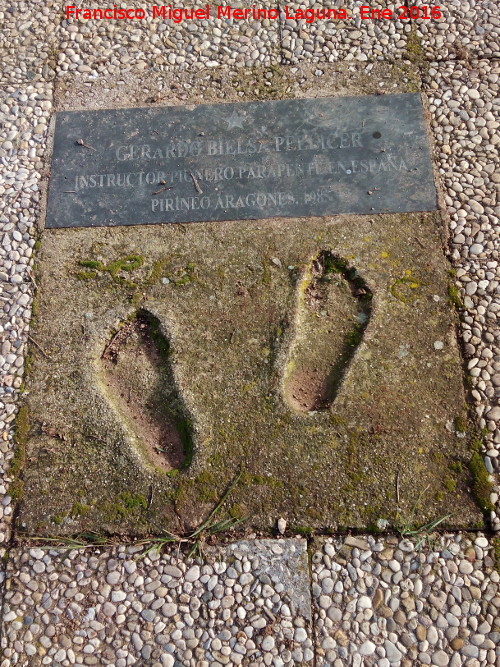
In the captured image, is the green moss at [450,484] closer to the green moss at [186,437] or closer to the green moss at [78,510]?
the green moss at [186,437]

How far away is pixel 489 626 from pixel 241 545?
1158mm

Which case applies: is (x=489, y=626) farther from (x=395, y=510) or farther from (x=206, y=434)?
(x=206, y=434)

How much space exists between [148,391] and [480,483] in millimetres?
1739

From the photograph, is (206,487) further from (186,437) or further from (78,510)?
(78,510)

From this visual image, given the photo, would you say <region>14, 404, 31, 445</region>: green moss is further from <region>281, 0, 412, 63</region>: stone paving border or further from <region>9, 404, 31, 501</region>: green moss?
<region>281, 0, 412, 63</region>: stone paving border

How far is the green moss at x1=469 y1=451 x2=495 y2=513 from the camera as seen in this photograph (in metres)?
2.69

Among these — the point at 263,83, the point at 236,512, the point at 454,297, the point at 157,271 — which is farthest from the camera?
the point at 263,83

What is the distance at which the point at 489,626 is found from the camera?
247 centimetres

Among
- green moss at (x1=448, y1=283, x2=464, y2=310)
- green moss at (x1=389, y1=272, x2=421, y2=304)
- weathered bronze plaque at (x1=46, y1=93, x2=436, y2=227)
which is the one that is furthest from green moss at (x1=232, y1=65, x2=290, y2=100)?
green moss at (x1=448, y1=283, x2=464, y2=310)

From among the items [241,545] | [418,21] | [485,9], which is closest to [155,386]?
[241,545]

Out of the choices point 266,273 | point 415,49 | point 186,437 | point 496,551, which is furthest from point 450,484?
point 415,49

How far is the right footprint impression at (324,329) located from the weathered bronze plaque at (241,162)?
432 millimetres

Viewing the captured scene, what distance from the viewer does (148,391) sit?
9.75 ft

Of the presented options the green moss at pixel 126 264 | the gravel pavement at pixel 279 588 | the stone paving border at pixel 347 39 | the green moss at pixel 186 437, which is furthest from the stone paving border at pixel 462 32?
the green moss at pixel 186 437
